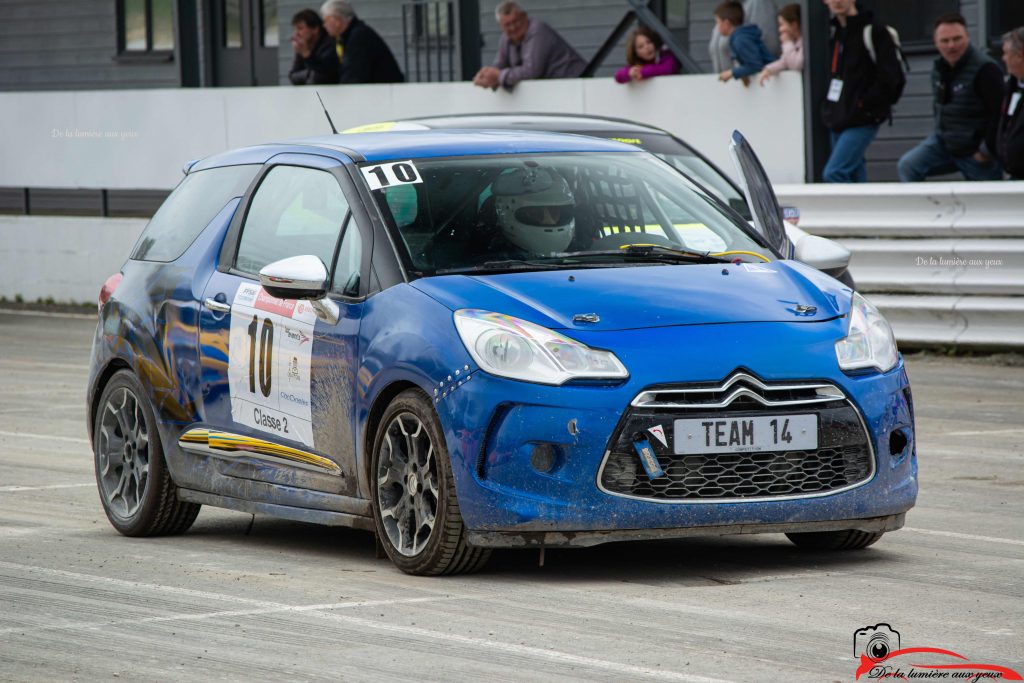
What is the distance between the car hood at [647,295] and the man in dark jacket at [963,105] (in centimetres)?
887

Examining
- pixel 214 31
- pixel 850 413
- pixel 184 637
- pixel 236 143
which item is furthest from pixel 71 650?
pixel 214 31

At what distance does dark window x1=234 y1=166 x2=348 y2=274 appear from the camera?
8039 mm

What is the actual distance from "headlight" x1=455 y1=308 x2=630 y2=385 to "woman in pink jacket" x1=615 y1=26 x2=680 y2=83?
11.9 m

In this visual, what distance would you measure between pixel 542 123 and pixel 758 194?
283cm

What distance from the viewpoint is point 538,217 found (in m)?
7.86

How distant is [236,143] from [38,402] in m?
8.11

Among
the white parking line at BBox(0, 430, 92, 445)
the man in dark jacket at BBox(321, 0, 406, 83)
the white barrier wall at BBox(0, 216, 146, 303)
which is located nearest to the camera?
the white parking line at BBox(0, 430, 92, 445)

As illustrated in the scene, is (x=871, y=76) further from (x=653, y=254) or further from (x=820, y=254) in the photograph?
(x=653, y=254)

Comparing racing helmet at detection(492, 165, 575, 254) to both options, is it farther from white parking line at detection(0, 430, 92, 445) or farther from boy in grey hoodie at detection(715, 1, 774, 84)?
boy in grey hoodie at detection(715, 1, 774, 84)

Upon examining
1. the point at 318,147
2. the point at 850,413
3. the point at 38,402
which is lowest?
the point at 38,402

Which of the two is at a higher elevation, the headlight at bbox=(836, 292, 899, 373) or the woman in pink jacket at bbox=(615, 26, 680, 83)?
the woman in pink jacket at bbox=(615, 26, 680, 83)

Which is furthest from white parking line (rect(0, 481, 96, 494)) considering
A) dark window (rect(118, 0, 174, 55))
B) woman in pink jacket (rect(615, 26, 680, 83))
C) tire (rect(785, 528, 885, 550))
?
dark window (rect(118, 0, 174, 55))

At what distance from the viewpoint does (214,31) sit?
90.2 ft

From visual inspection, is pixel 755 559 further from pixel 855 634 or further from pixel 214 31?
pixel 214 31
